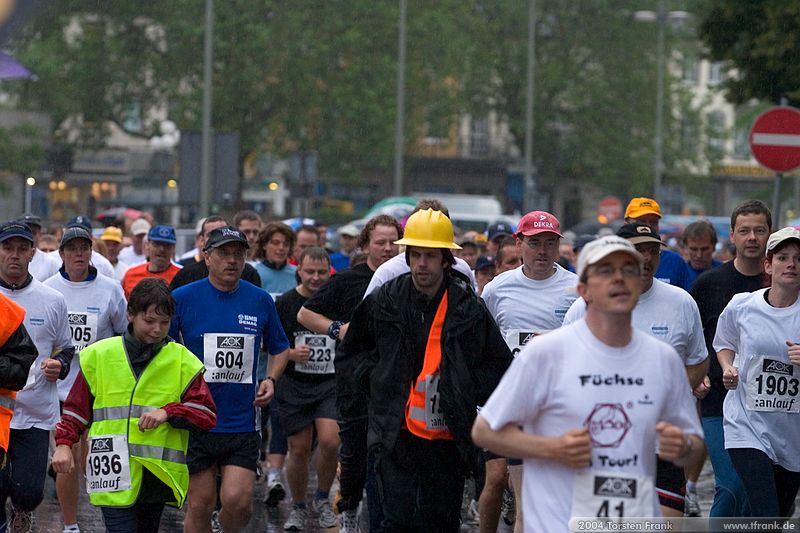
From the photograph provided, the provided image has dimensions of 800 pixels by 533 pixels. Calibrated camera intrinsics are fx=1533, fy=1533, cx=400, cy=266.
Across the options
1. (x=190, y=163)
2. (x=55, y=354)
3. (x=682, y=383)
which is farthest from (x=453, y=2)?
Answer: (x=682, y=383)

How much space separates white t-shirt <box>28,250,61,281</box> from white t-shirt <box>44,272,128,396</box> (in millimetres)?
1945

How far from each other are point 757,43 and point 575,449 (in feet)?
A: 44.7


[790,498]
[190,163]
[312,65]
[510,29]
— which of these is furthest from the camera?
[510,29]

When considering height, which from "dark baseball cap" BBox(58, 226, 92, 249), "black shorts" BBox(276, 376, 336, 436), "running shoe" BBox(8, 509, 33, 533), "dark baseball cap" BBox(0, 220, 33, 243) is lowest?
"running shoe" BBox(8, 509, 33, 533)

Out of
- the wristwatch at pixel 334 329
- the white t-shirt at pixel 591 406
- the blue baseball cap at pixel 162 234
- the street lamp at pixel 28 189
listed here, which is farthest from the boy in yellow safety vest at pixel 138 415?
the street lamp at pixel 28 189

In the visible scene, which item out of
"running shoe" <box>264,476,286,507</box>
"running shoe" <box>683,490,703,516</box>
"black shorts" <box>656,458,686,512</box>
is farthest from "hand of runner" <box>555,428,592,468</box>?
"running shoe" <box>264,476,286,507</box>

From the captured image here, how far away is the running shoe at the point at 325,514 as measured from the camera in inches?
423

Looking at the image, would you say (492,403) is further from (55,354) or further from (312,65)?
(312,65)

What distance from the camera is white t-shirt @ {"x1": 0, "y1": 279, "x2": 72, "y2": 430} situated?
8.74m

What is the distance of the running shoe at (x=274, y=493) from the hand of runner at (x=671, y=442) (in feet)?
22.7

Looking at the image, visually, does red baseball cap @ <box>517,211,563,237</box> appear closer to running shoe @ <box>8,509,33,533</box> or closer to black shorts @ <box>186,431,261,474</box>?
black shorts @ <box>186,431,261,474</box>

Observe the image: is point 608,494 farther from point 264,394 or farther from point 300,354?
point 300,354

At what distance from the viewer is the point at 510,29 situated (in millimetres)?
57781

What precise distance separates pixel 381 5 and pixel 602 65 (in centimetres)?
1472
